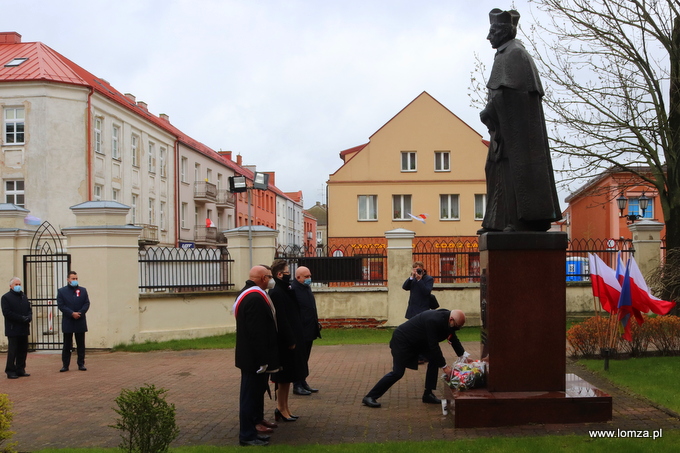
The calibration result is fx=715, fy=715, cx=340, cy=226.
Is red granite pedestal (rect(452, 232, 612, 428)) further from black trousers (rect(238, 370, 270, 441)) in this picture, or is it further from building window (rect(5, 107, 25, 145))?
building window (rect(5, 107, 25, 145))

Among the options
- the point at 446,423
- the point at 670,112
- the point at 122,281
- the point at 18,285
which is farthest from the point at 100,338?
the point at 670,112

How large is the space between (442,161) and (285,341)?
1444 inches

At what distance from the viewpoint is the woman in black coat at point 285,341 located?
26.2ft

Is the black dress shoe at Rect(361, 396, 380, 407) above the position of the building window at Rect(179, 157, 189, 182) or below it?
below

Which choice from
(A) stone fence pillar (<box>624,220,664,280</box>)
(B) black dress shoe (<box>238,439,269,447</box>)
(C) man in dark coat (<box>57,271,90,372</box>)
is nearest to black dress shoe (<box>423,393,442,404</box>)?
(B) black dress shoe (<box>238,439,269,447</box>)

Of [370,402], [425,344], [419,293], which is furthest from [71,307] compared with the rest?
[425,344]

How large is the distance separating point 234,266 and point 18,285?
6.67 meters

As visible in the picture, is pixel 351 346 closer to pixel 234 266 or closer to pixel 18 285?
pixel 234 266

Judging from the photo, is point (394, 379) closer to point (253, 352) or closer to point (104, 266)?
point (253, 352)

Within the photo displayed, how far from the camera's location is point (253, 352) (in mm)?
7246

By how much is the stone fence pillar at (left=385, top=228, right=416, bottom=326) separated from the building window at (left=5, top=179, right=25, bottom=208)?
69.3 feet

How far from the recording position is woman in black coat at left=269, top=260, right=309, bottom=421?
7996 millimetres

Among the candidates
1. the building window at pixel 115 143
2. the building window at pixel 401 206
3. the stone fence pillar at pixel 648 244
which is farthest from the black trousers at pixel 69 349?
the building window at pixel 401 206

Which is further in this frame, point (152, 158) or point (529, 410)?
point (152, 158)
